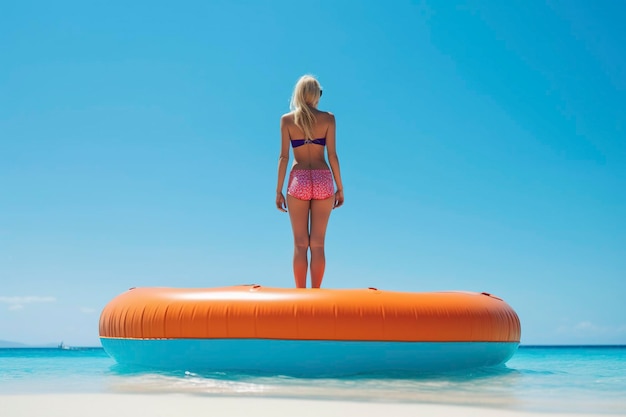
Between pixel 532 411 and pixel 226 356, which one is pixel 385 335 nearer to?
pixel 226 356

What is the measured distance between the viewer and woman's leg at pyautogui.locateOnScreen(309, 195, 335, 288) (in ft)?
18.2

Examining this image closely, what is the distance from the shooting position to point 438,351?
4.77 metres

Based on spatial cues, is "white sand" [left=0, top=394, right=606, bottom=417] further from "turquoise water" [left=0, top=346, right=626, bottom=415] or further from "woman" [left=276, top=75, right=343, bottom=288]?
"woman" [left=276, top=75, right=343, bottom=288]

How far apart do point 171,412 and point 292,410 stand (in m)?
0.59

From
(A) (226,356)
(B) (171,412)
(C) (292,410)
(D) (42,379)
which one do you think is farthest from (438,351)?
(D) (42,379)

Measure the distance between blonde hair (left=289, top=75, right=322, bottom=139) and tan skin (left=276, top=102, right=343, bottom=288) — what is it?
4 centimetres

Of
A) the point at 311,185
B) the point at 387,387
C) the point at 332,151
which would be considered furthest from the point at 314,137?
the point at 387,387

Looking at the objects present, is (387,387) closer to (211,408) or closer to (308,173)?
(211,408)

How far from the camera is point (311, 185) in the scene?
5508 mm

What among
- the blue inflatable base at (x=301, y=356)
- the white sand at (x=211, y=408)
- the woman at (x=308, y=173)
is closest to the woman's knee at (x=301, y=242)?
the woman at (x=308, y=173)

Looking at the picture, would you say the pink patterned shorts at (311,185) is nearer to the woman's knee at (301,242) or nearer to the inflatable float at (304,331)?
the woman's knee at (301,242)

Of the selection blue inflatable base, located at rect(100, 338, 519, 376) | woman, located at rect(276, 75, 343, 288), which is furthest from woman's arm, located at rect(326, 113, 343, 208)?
blue inflatable base, located at rect(100, 338, 519, 376)

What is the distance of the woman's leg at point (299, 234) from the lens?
5535 millimetres

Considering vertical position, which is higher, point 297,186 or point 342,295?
point 297,186
